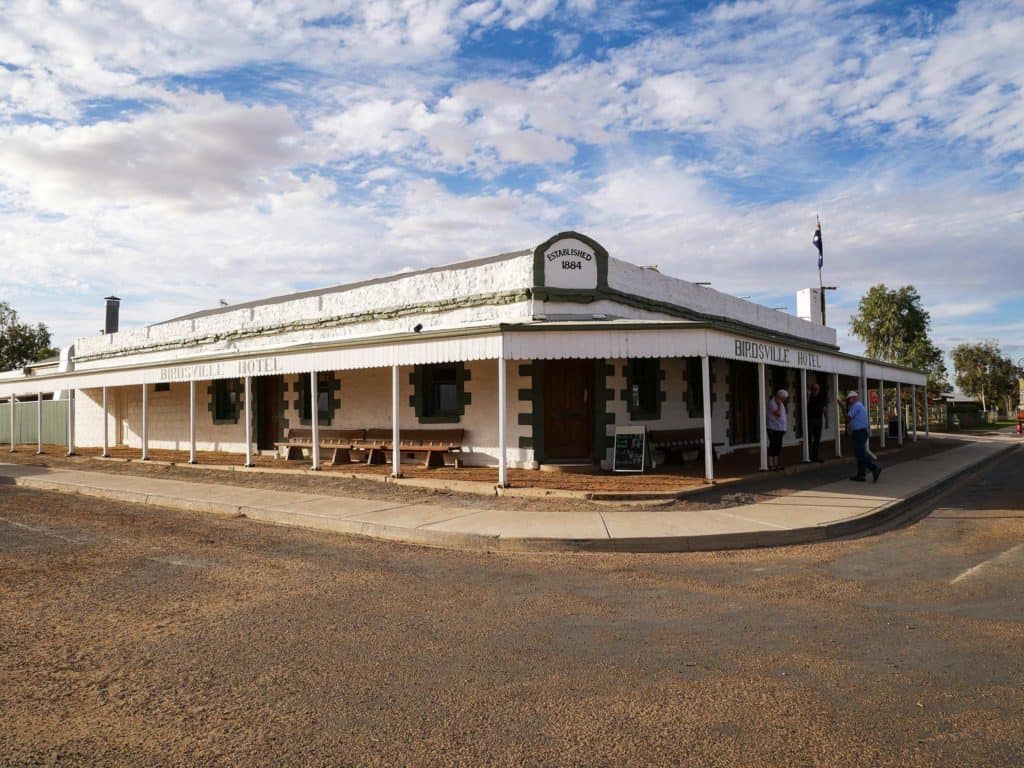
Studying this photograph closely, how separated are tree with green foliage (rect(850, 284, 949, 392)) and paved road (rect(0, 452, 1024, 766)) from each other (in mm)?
41942

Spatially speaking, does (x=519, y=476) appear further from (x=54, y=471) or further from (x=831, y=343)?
(x=831, y=343)

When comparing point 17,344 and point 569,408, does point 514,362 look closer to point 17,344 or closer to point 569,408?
point 569,408

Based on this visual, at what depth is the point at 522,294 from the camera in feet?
49.5

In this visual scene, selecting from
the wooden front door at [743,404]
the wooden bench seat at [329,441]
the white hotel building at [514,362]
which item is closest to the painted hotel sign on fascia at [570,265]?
the white hotel building at [514,362]

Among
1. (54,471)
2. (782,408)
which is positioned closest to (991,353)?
(782,408)

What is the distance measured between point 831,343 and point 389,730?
29.9 metres

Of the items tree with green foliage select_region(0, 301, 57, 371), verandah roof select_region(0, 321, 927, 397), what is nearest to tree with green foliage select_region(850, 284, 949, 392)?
verandah roof select_region(0, 321, 927, 397)

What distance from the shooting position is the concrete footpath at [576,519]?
28.9ft

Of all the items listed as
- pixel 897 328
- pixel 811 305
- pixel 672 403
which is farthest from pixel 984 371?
pixel 672 403

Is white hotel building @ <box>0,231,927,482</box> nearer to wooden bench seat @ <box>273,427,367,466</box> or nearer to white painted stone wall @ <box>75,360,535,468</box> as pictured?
white painted stone wall @ <box>75,360,535,468</box>

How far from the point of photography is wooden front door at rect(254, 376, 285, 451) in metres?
21.1

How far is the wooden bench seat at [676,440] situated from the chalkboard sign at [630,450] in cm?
102

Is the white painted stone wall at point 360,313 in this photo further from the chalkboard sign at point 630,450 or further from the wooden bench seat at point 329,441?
the chalkboard sign at point 630,450

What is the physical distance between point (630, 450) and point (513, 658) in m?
9.57
